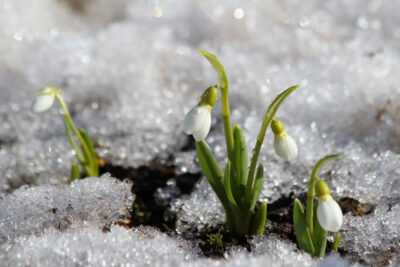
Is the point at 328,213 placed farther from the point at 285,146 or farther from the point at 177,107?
the point at 177,107

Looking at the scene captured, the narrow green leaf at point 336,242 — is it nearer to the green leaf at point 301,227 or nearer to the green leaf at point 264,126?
the green leaf at point 301,227

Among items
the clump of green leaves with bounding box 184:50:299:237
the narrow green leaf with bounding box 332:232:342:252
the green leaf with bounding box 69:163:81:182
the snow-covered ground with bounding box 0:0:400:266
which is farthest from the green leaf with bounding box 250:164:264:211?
the green leaf with bounding box 69:163:81:182

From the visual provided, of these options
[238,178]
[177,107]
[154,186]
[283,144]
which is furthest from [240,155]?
[177,107]

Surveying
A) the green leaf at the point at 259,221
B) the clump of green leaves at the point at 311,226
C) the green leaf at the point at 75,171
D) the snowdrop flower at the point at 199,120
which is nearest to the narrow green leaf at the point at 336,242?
the clump of green leaves at the point at 311,226

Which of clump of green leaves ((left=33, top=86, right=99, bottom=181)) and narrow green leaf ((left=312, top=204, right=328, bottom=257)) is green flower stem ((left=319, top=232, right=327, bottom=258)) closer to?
narrow green leaf ((left=312, top=204, right=328, bottom=257))

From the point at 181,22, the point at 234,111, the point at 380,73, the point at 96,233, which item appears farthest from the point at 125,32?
the point at 96,233

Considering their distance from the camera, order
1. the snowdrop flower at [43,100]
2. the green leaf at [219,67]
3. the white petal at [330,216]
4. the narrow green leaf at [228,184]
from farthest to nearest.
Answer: the snowdrop flower at [43,100]
the narrow green leaf at [228,184]
the green leaf at [219,67]
the white petal at [330,216]
